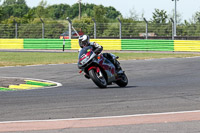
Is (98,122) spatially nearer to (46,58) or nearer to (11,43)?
(46,58)

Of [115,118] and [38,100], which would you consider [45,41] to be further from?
[115,118]

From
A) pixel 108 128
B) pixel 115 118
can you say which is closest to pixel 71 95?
pixel 115 118

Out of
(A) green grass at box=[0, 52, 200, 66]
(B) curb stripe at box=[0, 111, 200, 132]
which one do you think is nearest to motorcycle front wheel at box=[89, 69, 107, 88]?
(B) curb stripe at box=[0, 111, 200, 132]

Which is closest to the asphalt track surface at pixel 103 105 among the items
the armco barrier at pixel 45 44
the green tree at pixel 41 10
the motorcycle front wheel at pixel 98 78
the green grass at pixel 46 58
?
the motorcycle front wheel at pixel 98 78

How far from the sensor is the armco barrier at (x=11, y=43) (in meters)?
38.6

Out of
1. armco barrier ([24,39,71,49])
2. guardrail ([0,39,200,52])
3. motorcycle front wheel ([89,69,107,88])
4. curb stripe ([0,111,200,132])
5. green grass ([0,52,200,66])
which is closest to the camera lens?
curb stripe ([0,111,200,132])

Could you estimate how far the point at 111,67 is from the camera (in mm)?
12297

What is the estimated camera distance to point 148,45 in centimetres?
3362

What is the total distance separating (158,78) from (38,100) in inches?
273

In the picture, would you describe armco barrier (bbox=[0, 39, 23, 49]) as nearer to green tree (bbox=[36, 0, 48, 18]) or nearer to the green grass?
the green grass

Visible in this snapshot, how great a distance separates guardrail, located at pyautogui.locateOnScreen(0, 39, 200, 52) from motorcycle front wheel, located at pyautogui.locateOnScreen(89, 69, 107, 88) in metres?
20.7

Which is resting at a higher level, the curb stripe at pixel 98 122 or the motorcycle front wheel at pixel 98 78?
the motorcycle front wheel at pixel 98 78

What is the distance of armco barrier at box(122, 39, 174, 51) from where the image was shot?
3294cm

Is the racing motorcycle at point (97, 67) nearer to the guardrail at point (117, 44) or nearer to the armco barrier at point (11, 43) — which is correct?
the guardrail at point (117, 44)
